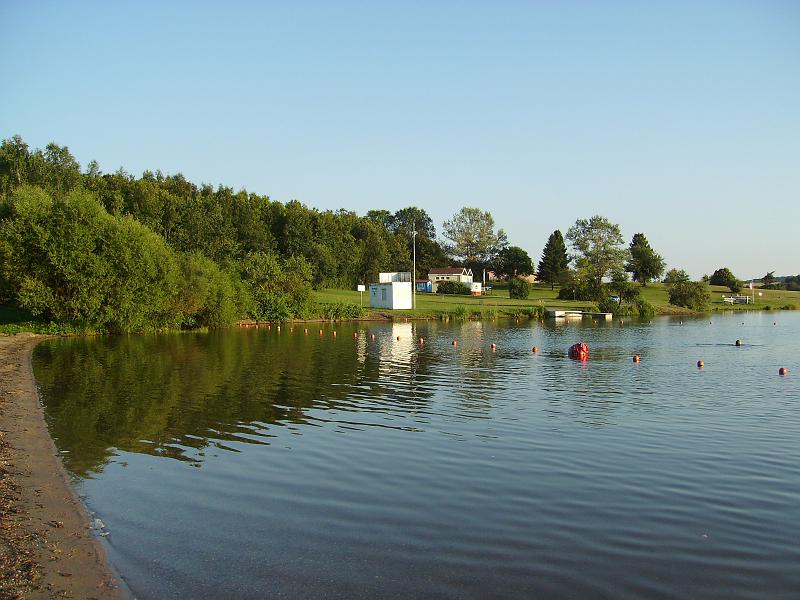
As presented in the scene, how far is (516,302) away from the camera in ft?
381

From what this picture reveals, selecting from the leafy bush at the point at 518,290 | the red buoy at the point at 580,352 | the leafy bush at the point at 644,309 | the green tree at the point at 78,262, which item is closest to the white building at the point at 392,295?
the leafy bush at the point at 518,290

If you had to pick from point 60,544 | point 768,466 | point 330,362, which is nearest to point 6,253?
point 330,362

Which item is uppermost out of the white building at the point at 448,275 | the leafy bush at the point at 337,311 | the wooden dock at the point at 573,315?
the white building at the point at 448,275

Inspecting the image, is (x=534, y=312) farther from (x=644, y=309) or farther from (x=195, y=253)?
(x=195, y=253)

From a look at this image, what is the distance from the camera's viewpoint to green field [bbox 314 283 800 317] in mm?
96875

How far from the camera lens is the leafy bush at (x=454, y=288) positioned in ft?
438

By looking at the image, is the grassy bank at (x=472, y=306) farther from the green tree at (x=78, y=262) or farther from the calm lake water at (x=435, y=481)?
the calm lake water at (x=435, y=481)

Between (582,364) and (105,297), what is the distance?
123 feet

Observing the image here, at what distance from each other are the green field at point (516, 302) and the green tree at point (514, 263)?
8.23 metres

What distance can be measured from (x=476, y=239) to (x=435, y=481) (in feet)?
533

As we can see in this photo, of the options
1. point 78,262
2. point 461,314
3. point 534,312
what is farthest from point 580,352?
point 534,312

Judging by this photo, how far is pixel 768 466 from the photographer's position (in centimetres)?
1584

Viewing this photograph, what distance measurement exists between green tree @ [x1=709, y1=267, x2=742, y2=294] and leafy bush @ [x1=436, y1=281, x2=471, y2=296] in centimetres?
6697

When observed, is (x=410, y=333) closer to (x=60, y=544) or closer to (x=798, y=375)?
(x=798, y=375)
